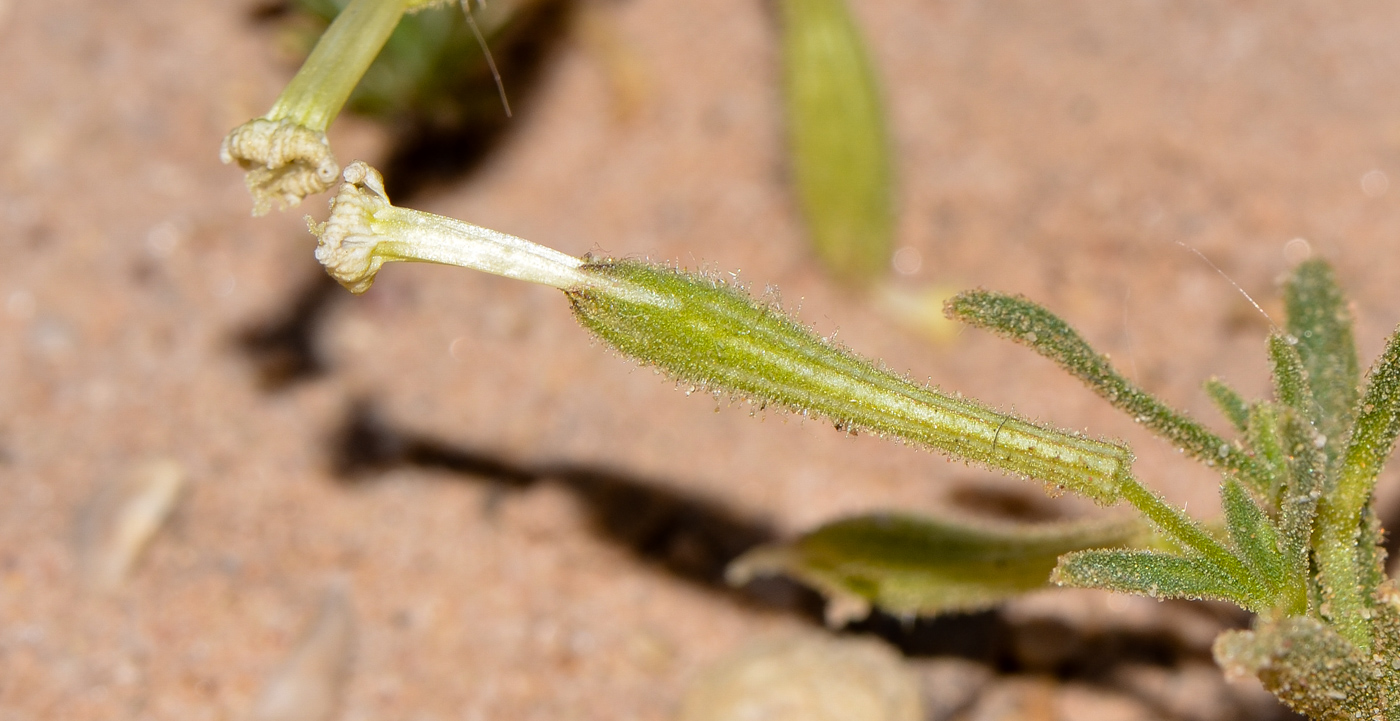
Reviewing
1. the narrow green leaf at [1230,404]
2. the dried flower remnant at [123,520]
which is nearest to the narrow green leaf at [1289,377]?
the narrow green leaf at [1230,404]

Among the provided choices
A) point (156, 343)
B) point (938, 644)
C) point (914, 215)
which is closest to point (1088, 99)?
point (914, 215)

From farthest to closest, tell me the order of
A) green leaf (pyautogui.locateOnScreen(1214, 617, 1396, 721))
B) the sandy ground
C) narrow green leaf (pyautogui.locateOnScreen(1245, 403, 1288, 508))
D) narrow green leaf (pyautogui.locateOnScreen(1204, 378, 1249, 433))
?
the sandy ground, narrow green leaf (pyautogui.locateOnScreen(1204, 378, 1249, 433)), narrow green leaf (pyautogui.locateOnScreen(1245, 403, 1288, 508)), green leaf (pyautogui.locateOnScreen(1214, 617, 1396, 721))

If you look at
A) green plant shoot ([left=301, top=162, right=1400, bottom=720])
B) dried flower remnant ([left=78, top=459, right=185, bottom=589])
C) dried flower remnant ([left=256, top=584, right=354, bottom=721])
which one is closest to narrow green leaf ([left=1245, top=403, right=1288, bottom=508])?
green plant shoot ([left=301, top=162, right=1400, bottom=720])

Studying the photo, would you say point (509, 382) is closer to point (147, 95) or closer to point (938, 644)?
point (938, 644)

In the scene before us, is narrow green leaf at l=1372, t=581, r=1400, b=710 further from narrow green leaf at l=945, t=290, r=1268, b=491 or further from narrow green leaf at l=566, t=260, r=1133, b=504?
narrow green leaf at l=566, t=260, r=1133, b=504

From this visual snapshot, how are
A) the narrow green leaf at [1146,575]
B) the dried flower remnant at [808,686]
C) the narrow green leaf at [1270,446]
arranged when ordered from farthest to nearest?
the dried flower remnant at [808,686] < the narrow green leaf at [1270,446] < the narrow green leaf at [1146,575]

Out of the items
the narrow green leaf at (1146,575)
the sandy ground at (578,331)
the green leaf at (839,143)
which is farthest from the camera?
the green leaf at (839,143)

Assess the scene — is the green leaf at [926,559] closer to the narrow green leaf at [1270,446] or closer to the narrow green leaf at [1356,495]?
the narrow green leaf at [1270,446]
